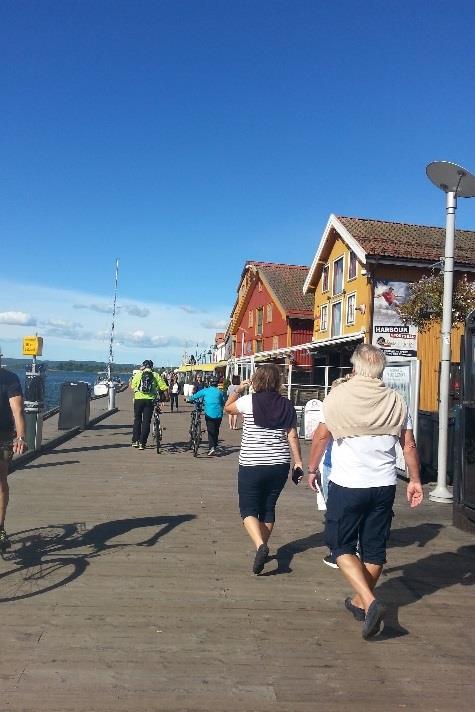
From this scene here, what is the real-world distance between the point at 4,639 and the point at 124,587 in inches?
42.8

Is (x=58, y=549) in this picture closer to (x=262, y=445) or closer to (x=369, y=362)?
(x=262, y=445)

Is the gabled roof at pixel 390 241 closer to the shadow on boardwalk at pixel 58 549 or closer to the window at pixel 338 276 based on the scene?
the window at pixel 338 276

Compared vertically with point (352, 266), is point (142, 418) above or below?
below

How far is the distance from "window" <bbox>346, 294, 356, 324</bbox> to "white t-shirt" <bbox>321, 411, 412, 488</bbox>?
2072 cm

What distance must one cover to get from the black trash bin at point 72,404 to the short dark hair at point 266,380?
35.8ft

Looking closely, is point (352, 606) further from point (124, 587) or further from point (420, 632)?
point (124, 587)

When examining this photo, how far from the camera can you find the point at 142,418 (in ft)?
43.7

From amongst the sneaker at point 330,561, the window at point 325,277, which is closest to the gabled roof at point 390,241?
the window at point 325,277

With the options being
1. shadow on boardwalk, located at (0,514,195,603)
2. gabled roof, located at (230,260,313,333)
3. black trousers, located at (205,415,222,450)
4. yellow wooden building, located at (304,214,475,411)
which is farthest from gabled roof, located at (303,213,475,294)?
shadow on boardwalk, located at (0,514,195,603)

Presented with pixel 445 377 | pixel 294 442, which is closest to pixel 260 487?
pixel 294 442

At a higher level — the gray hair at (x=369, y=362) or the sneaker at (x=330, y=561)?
the gray hair at (x=369, y=362)

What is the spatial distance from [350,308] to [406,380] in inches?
605

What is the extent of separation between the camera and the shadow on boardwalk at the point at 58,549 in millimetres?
4703

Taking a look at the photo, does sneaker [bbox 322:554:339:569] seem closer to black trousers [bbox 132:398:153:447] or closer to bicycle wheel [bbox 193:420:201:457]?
bicycle wheel [bbox 193:420:201:457]
